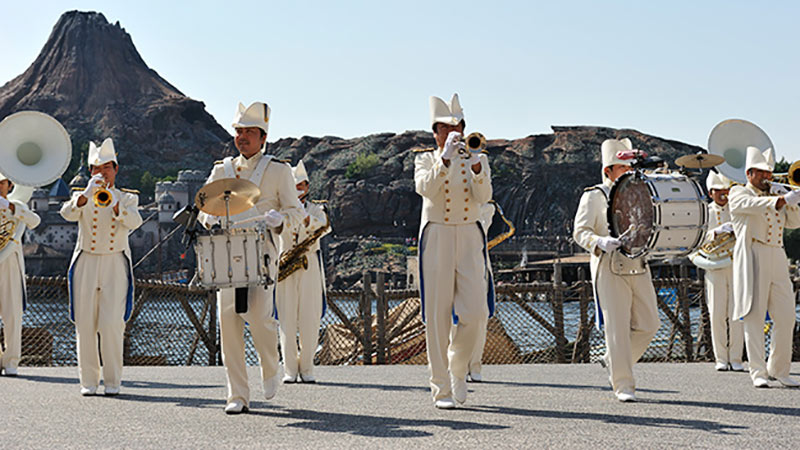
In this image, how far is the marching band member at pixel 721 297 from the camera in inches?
476

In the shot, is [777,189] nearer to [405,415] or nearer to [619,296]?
[619,296]

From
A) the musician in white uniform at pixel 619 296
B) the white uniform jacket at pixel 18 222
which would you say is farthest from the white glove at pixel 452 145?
the white uniform jacket at pixel 18 222

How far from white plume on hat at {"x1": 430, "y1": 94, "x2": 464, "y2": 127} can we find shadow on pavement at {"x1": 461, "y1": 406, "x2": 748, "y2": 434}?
7.26 ft

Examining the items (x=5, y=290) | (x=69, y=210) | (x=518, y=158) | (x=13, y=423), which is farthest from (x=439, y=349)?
(x=518, y=158)

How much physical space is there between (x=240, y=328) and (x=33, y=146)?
5.27 metres

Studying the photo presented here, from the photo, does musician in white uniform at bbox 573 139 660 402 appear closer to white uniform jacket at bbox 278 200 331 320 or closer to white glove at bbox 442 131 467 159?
white glove at bbox 442 131 467 159

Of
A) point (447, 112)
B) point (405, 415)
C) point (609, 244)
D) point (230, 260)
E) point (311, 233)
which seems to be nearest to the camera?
point (230, 260)

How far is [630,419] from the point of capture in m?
6.93

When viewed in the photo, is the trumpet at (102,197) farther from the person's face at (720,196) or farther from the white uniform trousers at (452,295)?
the person's face at (720,196)

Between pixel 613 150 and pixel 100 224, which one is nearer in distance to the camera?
pixel 613 150

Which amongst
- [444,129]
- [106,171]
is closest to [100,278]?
[106,171]

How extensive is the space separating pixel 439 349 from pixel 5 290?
21.1ft

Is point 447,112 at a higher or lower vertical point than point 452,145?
higher

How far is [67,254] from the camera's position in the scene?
143750 mm
